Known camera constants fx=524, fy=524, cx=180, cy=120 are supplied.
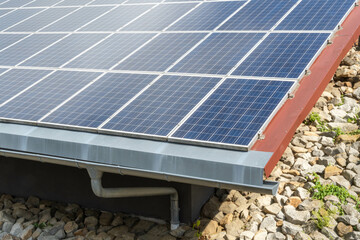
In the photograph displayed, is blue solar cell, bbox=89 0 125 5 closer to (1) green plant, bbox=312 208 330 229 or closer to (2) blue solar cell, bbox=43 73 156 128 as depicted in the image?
(2) blue solar cell, bbox=43 73 156 128

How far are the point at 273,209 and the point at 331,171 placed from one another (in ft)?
4.75

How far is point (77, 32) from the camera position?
12.2 m

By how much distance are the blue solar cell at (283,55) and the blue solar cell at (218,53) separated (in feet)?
0.77

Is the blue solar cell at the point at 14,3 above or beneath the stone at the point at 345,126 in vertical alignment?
above

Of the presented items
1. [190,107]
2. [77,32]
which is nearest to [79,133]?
[190,107]

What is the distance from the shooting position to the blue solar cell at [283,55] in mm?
8595

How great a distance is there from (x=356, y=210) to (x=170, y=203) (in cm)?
322

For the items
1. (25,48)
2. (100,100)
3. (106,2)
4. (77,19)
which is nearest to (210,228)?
(100,100)

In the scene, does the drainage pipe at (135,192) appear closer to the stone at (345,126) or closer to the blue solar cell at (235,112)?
the blue solar cell at (235,112)

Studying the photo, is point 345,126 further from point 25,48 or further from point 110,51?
point 25,48

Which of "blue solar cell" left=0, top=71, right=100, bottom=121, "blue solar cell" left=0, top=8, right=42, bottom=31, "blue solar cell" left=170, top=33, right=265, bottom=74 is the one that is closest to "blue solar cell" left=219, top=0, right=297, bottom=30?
"blue solar cell" left=170, top=33, right=265, bottom=74

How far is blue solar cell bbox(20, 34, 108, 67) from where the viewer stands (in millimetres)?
10688

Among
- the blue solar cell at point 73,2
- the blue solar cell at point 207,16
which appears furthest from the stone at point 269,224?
the blue solar cell at point 73,2

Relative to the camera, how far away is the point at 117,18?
1252 cm
